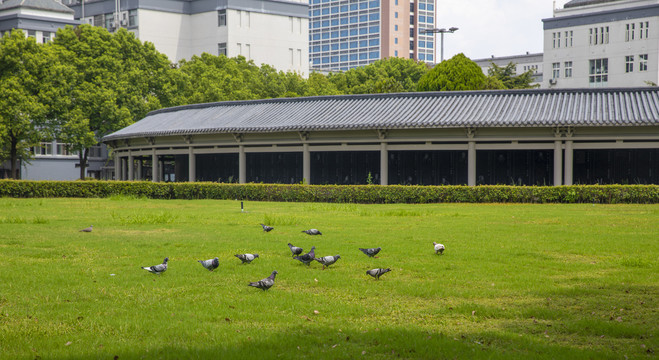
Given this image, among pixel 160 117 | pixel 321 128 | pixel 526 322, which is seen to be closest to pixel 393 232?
pixel 526 322

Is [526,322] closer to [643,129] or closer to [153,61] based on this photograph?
[643,129]

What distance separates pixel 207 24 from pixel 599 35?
157 feet

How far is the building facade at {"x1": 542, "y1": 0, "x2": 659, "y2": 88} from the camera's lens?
74188 millimetres

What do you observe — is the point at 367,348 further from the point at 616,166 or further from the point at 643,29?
the point at 643,29

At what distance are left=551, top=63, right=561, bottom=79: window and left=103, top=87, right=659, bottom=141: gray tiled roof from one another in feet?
171

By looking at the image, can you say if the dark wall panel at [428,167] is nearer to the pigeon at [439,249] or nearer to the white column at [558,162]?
Answer: the white column at [558,162]

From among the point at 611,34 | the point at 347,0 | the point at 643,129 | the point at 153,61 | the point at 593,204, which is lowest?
the point at 593,204

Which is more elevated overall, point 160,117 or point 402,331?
point 160,117

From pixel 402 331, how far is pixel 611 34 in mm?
77122

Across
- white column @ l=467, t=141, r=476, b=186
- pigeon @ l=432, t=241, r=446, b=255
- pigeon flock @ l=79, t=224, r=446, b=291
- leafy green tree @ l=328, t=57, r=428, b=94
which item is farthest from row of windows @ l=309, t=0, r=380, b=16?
pigeon flock @ l=79, t=224, r=446, b=291

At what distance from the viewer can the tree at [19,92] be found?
153 feet

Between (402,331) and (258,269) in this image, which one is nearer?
(402,331)

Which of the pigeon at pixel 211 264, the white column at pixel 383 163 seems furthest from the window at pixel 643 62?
the pigeon at pixel 211 264

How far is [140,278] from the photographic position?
9742 millimetres
